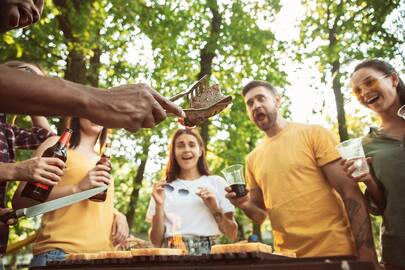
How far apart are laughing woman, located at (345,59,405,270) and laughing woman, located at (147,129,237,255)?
1.23 metres

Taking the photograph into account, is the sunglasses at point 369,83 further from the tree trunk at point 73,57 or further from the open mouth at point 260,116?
the tree trunk at point 73,57

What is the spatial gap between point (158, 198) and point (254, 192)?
3.08ft

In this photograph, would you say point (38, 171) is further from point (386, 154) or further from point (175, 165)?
point (386, 154)

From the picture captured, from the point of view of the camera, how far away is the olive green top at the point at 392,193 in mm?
3088

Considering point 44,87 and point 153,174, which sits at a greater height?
point 153,174

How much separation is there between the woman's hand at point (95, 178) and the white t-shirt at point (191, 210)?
884 mm

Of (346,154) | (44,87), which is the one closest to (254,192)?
(346,154)

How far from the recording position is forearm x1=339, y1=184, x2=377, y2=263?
320 cm

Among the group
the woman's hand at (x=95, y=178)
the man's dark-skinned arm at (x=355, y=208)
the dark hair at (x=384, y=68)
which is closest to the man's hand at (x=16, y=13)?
the woman's hand at (x=95, y=178)

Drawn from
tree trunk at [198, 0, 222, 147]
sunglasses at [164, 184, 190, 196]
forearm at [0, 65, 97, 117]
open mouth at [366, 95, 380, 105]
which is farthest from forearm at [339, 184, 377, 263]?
tree trunk at [198, 0, 222, 147]

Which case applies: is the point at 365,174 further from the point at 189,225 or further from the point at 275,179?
the point at 189,225

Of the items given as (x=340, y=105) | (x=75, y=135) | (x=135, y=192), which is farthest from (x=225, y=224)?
(x=135, y=192)

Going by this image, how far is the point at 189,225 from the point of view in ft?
11.9

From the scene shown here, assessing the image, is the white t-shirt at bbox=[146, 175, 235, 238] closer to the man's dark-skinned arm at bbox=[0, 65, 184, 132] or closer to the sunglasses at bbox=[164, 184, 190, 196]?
the sunglasses at bbox=[164, 184, 190, 196]
